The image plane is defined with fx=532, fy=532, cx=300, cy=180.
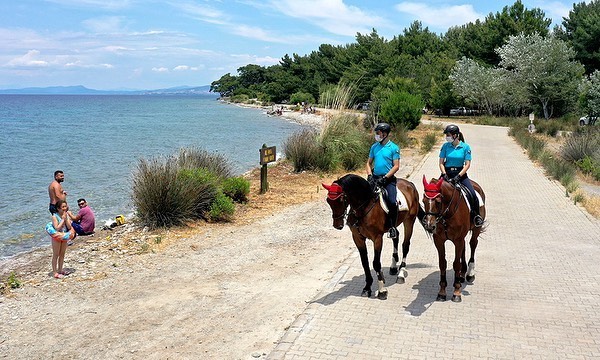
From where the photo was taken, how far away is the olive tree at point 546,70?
1718 inches

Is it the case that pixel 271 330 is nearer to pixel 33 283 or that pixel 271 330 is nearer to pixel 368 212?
pixel 368 212

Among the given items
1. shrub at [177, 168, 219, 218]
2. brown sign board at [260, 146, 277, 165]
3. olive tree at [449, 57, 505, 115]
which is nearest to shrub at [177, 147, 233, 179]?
brown sign board at [260, 146, 277, 165]

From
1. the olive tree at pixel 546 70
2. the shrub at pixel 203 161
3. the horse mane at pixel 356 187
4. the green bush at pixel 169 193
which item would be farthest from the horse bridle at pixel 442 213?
the olive tree at pixel 546 70

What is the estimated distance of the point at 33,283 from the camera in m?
8.84

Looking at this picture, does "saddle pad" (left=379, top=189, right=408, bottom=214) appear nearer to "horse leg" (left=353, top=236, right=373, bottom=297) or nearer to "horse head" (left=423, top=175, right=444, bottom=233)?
"horse leg" (left=353, top=236, right=373, bottom=297)

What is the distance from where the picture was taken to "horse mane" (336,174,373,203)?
618cm

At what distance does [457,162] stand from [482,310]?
189cm

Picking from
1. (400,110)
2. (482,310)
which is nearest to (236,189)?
(482,310)

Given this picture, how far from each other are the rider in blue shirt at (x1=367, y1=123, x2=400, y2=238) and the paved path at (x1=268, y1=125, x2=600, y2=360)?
1.08 m

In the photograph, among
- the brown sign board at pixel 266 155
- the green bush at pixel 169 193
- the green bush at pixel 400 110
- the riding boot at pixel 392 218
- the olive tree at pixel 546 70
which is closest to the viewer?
the riding boot at pixel 392 218

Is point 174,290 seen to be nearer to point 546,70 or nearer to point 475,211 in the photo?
point 475,211

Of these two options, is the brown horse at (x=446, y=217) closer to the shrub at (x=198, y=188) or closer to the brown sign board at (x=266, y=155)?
the shrub at (x=198, y=188)

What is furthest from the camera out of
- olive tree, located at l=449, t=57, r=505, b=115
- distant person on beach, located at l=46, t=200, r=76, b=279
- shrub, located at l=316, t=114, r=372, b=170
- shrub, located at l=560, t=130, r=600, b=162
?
olive tree, located at l=449, t=57, r=505, b=115

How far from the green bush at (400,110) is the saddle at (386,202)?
24451 millimetres
